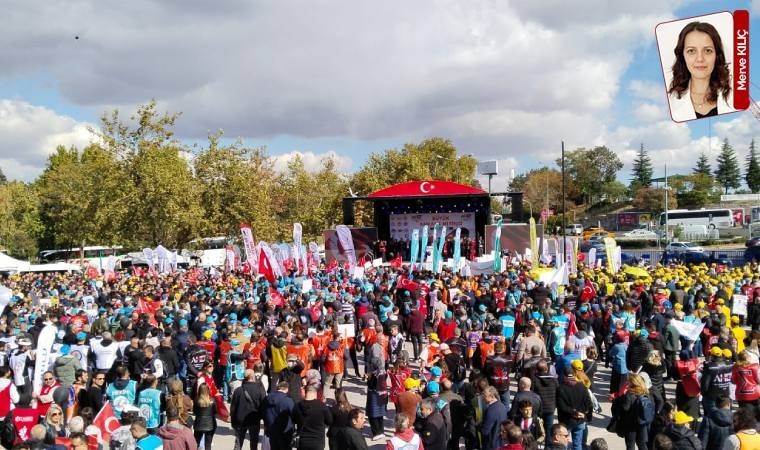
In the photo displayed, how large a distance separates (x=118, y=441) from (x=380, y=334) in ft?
14.7

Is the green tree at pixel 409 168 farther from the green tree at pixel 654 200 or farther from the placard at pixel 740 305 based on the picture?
the placard at pixel 740 305

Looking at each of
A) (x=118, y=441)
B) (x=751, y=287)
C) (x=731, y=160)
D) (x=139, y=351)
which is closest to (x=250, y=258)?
(x=139, y=351)

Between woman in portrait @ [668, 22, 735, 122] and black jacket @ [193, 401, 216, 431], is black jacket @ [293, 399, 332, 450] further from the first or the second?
woman in portrait @ [668, 22, 735, 122]

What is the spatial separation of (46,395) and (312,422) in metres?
2.97

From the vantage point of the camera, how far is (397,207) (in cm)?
3650

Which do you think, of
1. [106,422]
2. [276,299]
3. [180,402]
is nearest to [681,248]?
[276,299]

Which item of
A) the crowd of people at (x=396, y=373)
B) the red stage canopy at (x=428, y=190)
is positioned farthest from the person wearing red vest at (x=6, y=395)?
the red stage canopy at (x=428, y=190)

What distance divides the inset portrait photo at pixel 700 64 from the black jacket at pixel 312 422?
785 cm

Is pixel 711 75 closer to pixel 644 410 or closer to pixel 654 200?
pixel 644 410

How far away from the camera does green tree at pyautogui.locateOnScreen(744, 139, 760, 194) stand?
93875 mm

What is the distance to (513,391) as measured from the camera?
1073 centimetres

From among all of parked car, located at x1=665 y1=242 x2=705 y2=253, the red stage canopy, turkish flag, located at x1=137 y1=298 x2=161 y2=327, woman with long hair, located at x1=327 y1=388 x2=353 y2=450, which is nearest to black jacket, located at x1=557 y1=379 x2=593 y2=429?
woman with long hair, located at x1=327 y1=388 x2=353 y2=450

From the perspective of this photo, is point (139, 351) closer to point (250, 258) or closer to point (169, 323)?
point (169, 323)

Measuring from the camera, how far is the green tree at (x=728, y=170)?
322 feet
